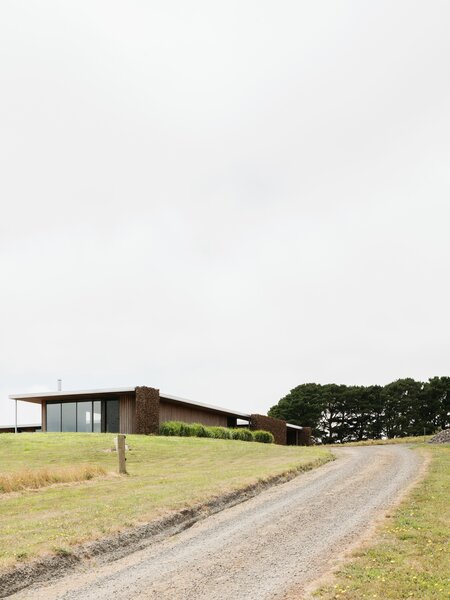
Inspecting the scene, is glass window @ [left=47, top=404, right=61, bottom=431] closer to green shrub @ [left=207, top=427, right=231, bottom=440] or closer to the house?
the house

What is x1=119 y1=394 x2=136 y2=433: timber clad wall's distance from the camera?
4178 centimetres

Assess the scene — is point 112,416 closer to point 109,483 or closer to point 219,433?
point 219,433

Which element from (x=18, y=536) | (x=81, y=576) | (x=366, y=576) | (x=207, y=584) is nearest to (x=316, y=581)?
(x=366, y=576)

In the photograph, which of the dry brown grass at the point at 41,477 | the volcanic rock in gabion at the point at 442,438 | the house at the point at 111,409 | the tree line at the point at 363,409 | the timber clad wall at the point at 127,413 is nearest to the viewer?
the dry brown grass at the point at 41,477

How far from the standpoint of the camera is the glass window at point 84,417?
43.5 metres

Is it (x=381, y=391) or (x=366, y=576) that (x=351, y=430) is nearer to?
(x=381, y=391)

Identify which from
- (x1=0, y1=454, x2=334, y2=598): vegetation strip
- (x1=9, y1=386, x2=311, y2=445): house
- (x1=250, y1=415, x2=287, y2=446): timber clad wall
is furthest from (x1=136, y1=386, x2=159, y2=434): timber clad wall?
(x1=0, y1=454, x2=334, y2=598): vegetation strip

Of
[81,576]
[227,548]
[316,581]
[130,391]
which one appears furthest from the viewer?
[130,391]

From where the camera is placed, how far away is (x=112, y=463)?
80.4ft

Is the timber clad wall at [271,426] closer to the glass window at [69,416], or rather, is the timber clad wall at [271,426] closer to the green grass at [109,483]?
the glass window at [69,416]

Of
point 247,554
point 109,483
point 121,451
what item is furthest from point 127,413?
point 247,554

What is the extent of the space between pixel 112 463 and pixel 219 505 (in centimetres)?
1086

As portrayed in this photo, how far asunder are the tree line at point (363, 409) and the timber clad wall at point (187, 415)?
36.4 meters

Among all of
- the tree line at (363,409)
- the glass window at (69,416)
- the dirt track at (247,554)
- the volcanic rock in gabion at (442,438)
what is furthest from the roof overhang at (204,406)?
the tree line at (363,409)
